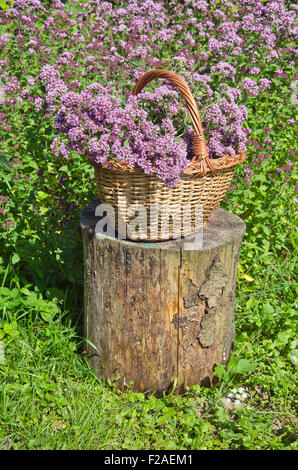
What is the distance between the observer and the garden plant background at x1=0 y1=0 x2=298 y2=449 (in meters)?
2.48

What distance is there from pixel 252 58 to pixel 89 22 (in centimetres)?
187

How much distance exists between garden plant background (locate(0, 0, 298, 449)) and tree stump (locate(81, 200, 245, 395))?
0.43 ft

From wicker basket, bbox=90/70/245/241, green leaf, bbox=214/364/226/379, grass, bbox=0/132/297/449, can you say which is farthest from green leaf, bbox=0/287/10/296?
green leaf, bbox=214/364/226/379

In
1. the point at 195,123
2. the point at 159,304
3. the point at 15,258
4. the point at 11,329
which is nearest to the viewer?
the point at 195,123

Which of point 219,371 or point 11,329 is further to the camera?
point 11,329

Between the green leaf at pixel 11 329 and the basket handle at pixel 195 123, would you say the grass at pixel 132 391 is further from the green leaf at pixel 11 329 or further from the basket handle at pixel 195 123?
the basket handle at pixel 195 123

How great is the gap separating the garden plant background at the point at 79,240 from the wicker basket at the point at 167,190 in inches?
3.5

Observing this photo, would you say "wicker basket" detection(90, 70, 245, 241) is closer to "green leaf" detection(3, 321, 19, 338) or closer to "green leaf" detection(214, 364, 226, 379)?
"green leaf" detection(214, 364, 226, 379)

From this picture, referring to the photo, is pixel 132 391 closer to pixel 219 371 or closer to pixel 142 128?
pixel 219 371

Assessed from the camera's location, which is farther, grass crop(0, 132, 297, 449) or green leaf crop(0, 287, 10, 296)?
green leaf crop(0, 287, 10, 296)

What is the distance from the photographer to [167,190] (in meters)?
2.36

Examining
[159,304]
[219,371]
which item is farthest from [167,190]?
[219,371]

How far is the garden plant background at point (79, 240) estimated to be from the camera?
248 centimetres

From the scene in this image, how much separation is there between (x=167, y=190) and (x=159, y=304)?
64 centimetres
